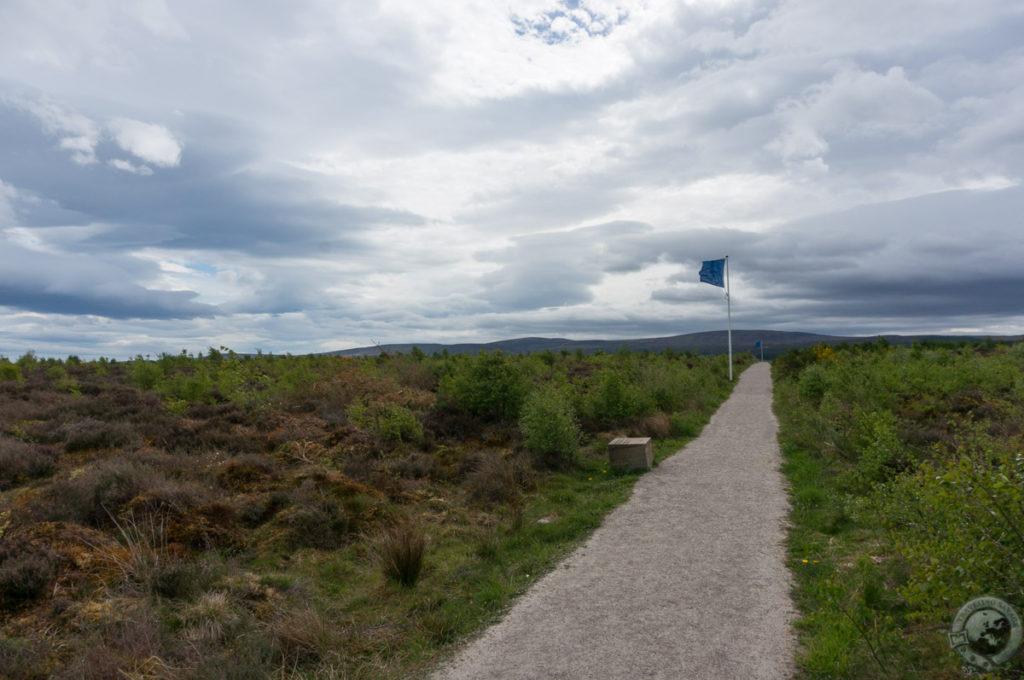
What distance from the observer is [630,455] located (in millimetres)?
11234

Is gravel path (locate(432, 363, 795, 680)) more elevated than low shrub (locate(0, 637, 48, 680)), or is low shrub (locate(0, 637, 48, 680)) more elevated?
low shrub (locate(0, 637, 48, 680))

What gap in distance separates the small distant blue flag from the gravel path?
2654cm

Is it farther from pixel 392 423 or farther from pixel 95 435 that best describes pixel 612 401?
pixel 95 435

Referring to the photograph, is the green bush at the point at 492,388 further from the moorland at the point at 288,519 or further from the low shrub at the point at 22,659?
the low shrub at the point at 22,659

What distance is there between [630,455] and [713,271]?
84.5 feet

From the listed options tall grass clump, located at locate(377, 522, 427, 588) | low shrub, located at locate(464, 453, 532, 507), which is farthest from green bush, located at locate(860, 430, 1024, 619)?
low shrub, located at locate(464, 453, 532, 507)

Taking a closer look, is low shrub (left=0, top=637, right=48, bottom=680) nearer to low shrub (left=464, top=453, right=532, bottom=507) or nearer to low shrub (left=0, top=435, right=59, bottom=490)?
low shrub (left=464, top=453, right=532, bottom=507)

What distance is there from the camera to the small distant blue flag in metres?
34.1

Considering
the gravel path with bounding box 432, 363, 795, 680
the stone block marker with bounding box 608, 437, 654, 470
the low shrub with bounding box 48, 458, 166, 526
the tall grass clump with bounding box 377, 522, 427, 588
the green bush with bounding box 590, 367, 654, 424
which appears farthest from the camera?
the green bush with bounding box 590, 367, 654, 424

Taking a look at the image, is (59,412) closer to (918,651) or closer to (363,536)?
(363,536)

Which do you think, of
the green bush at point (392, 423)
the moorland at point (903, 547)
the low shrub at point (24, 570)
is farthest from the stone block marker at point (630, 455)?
the low shrub at point (24, 570)

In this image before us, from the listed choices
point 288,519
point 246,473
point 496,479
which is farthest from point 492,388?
point 288,519

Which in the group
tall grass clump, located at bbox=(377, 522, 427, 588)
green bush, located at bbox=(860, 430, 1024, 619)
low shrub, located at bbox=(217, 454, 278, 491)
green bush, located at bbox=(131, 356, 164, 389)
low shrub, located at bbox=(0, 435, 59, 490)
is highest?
green bush, located at bbox=(131, 356, 164, 389)

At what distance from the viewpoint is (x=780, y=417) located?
18672mm
